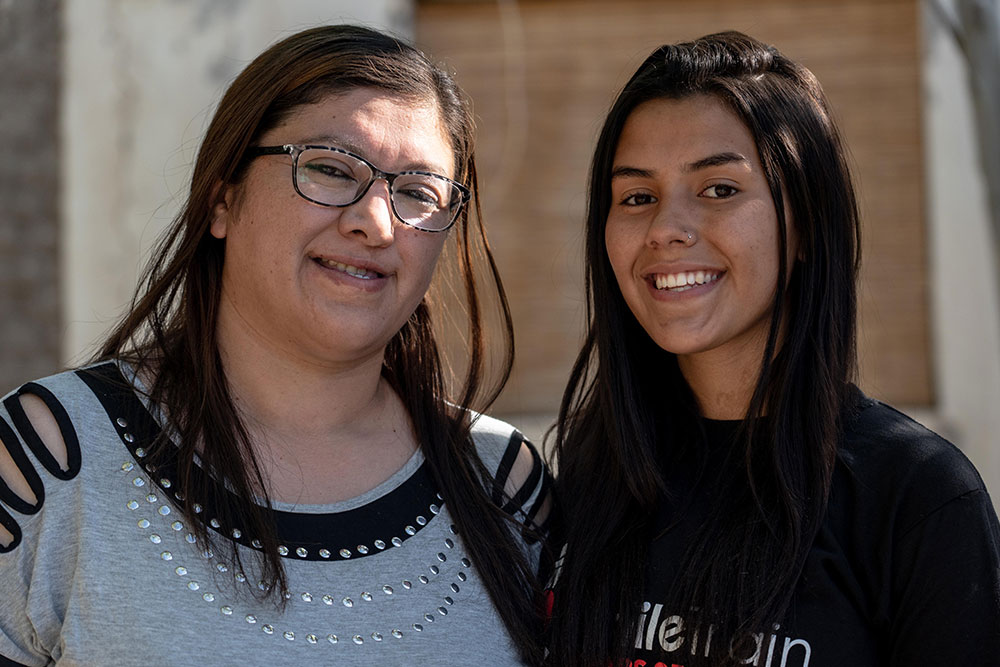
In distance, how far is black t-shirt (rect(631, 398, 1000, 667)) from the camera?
71.2 inches

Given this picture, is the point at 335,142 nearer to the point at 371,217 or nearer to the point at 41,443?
the point at 371,217

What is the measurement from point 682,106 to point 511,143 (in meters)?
2.75

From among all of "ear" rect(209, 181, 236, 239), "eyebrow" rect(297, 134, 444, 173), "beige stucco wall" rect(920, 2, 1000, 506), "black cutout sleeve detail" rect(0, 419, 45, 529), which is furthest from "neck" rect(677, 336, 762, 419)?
"beige stucco wall" rect(920, 2, 1000, 506)

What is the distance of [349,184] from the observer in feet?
7.00

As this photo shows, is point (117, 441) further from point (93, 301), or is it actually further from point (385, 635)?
point (93, 301)

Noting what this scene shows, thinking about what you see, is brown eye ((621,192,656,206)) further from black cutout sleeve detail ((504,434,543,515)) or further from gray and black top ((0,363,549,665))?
gray and black top ((0,363,549,665))

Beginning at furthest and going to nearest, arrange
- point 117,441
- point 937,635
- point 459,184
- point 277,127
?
1. point 459,184
2. point 277,127
3. point 117,441
4. point 937,635

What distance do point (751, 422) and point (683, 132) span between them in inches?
22.2

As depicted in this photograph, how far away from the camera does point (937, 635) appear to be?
1.82 metres

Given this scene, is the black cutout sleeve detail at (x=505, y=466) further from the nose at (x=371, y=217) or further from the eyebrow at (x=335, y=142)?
the eyebrow at (x=335, y=142)

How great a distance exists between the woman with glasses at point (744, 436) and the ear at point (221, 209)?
0.74 metres

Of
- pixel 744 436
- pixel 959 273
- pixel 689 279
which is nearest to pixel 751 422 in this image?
pixel 744 436

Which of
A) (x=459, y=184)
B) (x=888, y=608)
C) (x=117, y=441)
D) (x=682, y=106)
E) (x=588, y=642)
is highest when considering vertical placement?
(x=682, y=106)

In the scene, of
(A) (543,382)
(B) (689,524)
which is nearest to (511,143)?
(A) (543,382)
